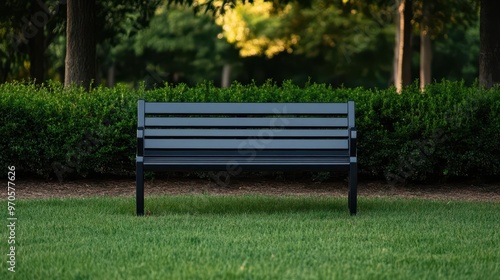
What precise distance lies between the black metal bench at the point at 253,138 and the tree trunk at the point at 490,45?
510 centimetres

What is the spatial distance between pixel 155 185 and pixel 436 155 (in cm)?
325

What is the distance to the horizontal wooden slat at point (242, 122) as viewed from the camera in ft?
28.2

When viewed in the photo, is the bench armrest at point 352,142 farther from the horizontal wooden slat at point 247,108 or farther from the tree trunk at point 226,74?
the tree trunk at point 226,74

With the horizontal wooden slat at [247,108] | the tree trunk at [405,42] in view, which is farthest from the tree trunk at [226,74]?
the horizontal wooden slat at [247,108]

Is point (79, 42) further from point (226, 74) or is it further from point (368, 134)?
point (226, 74)

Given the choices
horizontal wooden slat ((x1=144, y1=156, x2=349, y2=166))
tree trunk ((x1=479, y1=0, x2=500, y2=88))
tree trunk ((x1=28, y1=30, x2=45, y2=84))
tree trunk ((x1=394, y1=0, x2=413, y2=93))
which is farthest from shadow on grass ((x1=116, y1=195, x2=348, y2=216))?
tree trunk ((x1=28, y1=30, x2=45, y2=84))

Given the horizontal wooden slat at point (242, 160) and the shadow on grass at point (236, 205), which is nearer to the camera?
the horizontal wooden slat at point (242, 160)

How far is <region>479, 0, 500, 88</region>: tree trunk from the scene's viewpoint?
13.1 metres

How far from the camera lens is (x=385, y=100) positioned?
35.6 feet

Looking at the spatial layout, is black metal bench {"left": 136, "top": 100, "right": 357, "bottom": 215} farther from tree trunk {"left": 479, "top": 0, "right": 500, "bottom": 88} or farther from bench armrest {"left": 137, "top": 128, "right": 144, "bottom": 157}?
tree trunk {"left": 479, "top": 0, "right": 500, "bottom": 88}

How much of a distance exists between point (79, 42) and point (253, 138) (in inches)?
219

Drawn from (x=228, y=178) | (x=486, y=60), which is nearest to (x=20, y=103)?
(x=228, y=178)

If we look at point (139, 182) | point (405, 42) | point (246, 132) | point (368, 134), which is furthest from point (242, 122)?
point (405, 42)

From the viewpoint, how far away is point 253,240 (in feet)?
22.1
